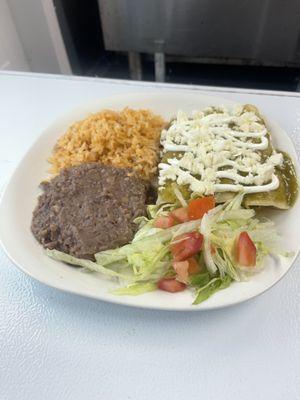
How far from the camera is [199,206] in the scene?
3.47 ft

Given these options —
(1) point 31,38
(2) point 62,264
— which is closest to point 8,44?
(1) point 31,38

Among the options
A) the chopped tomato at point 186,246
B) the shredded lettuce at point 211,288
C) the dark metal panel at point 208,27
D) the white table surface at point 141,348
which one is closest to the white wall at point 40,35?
the dark metal panel at point 208,27

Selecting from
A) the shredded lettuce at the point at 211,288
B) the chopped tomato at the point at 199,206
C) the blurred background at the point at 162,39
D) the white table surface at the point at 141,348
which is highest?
the chopped tomato at the point at 199,206

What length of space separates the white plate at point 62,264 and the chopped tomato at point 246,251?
0.04 m

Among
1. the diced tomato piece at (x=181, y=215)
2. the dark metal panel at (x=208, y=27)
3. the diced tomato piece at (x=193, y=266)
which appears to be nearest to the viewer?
the diced tomato piece at (x=193, y=266)

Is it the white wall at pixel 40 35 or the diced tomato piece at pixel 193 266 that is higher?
the diced tomato piece at pixel 193 266

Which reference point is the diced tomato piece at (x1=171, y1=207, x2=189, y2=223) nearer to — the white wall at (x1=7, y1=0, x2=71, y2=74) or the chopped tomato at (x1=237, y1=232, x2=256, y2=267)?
the chopped tomato at (x1=237, y1=232, x2=256, y2=267)

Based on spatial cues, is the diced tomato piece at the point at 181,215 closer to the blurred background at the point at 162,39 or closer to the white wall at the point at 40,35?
the blurred background at the point at 162,39

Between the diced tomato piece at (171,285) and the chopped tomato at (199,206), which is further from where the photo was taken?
the chopped tomato at (199,206)

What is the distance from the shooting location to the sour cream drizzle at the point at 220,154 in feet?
3.68

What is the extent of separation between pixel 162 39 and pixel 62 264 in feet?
6.61

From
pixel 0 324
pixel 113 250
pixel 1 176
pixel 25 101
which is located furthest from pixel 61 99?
A: pixel 0 324

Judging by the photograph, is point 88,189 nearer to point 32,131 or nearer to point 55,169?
point 55,169

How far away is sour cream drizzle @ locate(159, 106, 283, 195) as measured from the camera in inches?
44.2
